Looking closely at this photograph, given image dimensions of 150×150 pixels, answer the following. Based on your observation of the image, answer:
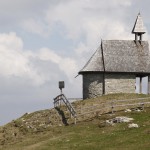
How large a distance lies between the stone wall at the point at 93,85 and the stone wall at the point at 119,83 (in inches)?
32.0

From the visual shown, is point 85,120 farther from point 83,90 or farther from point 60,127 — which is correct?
point 83,90

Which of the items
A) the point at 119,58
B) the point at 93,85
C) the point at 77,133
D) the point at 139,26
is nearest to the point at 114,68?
the point at 119,58

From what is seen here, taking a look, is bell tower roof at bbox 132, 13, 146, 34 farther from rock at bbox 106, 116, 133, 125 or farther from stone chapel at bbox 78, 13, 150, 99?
rock at bbox 106, 116, 133, 125

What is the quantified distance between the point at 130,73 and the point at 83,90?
6.99m

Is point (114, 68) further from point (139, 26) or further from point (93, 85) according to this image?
point (139, 26)

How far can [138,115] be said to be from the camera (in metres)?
38.6

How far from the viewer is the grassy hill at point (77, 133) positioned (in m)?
30.3

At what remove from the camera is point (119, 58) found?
5694 centimetres

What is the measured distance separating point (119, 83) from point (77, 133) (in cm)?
2212

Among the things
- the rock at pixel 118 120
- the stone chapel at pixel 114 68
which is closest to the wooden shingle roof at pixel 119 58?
the stone chapel at pixel 114 68

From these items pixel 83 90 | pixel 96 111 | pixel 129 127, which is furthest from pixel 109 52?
pixel 129 127

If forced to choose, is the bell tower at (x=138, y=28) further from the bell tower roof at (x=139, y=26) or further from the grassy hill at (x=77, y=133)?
the grassy hill at (x=77, y=133)

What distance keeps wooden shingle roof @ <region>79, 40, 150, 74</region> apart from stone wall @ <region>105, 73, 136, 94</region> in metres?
0.94

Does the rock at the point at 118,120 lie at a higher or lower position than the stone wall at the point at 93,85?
lower
